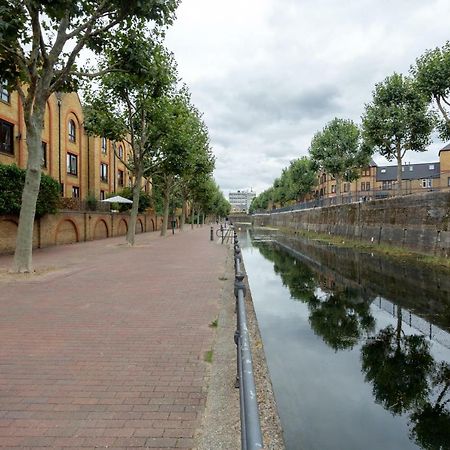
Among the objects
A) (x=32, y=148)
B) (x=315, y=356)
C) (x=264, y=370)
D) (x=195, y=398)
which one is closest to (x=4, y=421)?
(x=195, y=398)

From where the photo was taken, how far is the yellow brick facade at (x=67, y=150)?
24922 millimetres

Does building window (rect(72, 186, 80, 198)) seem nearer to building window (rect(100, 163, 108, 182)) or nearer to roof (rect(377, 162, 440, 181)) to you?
building window (rect(100, 163, 108, 182))

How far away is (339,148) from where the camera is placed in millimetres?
45469

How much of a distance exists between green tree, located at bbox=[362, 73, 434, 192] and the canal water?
55.9 feet

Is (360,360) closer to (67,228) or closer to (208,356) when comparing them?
(208,356)

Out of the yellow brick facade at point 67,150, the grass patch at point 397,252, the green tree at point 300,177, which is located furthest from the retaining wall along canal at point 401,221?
the green tree at point 300,177

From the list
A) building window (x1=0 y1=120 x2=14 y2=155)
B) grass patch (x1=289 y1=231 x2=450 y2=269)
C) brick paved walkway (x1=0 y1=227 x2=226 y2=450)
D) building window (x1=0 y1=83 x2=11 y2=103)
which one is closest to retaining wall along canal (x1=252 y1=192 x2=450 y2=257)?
grass patch (x1=289 y1=231 x2=450 y2=269)

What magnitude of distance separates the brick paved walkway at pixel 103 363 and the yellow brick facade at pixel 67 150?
694 inches

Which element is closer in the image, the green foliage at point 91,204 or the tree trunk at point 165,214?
the green foliage at point 91,204

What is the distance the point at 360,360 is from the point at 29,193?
10.1m

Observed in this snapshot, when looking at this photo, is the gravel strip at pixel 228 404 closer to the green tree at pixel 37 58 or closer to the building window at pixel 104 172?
the green tree at pixel 37 58

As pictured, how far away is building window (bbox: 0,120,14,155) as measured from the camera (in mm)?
23828

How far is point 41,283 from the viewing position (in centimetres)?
1020

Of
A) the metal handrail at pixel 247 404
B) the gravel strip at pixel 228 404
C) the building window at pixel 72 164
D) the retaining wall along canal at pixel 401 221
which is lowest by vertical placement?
the gravel strip at pixel 228 404
